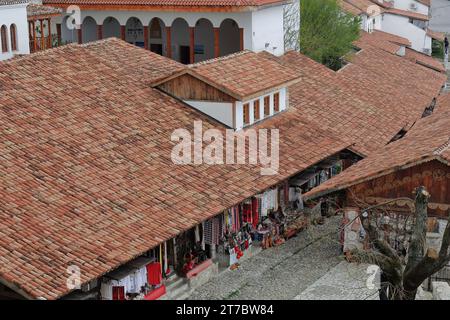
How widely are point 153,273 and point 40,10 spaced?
20.2m

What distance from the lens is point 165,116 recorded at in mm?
24422

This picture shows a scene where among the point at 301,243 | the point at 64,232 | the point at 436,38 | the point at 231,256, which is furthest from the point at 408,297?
the point at 436,38

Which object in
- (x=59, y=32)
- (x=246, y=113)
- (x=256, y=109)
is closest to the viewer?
(x=246, y=113)

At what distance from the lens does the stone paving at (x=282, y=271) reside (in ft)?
66.0

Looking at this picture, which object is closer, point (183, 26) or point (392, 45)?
point (183, 26)

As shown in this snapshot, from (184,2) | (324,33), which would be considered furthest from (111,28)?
(324,33)

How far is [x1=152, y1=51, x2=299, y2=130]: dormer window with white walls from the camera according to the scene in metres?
25.1

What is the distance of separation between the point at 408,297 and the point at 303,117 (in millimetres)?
15874

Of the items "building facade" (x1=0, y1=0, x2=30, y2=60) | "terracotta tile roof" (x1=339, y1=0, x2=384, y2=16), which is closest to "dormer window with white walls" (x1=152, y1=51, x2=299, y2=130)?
"building facade" (x1=0, y1=0, x2=30, y2=60)

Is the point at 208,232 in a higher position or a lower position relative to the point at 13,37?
lower

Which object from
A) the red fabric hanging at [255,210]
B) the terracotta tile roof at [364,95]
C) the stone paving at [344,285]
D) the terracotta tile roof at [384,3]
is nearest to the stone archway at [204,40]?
the terracotta tile roof at [364,95]

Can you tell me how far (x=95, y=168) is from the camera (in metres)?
20.0

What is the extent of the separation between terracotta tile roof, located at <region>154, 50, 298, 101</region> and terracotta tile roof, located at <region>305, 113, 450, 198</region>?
4.00 metres

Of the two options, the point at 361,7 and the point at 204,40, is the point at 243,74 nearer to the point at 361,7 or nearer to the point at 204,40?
the point at 204,40
